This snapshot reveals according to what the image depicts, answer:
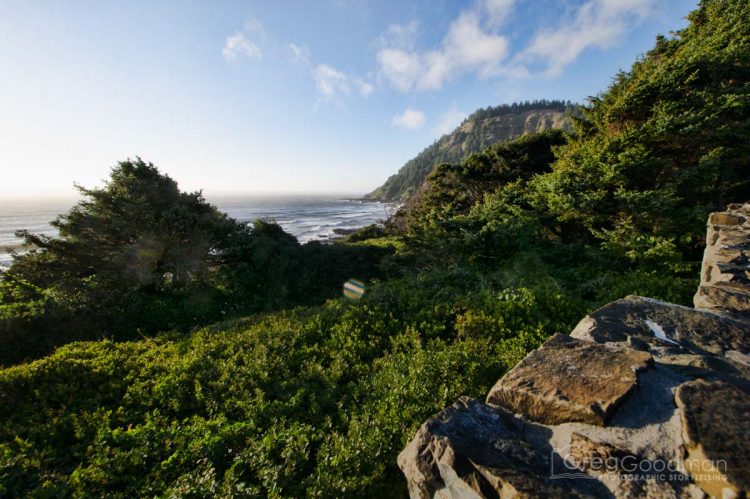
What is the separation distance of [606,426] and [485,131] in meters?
165

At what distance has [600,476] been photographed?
176 centimetres

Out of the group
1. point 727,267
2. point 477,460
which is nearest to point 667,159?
point 727,267

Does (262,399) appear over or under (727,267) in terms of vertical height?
under

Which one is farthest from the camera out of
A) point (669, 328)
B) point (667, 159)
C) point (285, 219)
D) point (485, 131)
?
point (485, 131)

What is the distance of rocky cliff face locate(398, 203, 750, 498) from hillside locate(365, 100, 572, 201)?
124 m

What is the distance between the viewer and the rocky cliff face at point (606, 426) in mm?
1648

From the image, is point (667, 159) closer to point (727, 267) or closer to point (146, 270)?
point (727, 267)

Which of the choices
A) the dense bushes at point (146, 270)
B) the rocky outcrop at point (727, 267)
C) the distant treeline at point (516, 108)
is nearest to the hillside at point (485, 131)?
the distant treeline at point (516, 108)

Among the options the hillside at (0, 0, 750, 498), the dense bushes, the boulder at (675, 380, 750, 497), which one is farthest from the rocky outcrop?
the dense bushes

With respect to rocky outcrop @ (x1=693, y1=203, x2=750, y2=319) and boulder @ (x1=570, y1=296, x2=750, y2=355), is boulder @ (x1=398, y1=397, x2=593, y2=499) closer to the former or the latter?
boulder @ (x1=570, y1=296, x2=750, y2=355)

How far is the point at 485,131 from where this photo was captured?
470 ft

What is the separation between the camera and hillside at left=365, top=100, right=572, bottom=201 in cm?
13162

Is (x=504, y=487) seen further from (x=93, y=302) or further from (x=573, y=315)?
(x=93, y=302)

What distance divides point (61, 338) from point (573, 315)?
13694 millimetres
